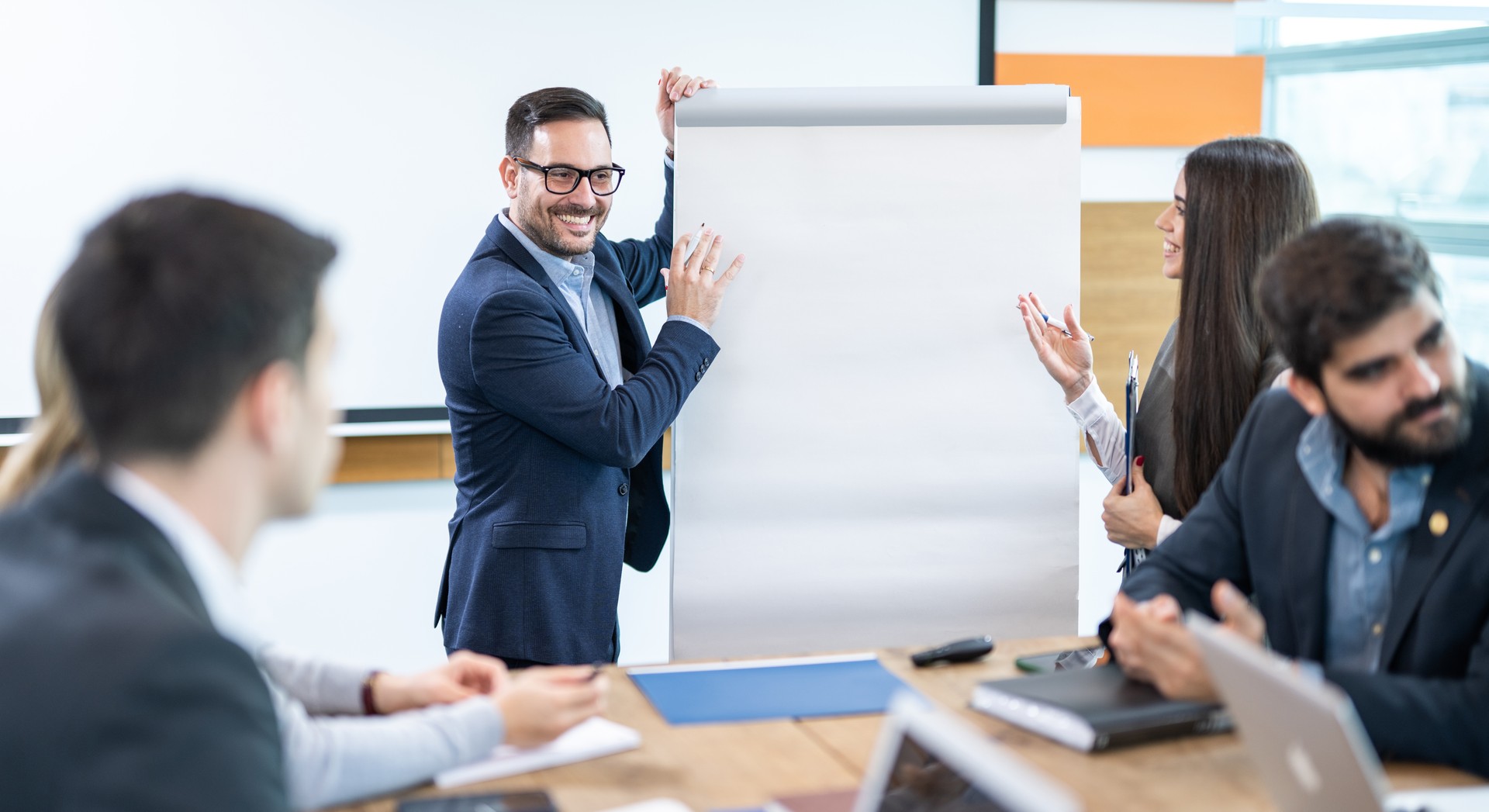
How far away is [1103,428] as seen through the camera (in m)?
2.58

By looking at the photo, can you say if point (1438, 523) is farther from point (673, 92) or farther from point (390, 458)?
point (390, 458)

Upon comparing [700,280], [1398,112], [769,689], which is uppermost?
[1398,112]

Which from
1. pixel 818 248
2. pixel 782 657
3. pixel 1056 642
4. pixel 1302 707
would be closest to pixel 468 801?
pixel 782 657

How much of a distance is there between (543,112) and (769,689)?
52.9 inches

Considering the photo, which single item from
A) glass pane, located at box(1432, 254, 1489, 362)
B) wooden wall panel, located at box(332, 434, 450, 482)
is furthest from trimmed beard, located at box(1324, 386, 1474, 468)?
glass pane, located at box(1432, 254, 1489, 362)

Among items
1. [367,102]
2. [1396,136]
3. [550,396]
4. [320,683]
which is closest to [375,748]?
[320,683]

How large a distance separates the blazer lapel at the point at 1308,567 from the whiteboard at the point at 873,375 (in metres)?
1.00

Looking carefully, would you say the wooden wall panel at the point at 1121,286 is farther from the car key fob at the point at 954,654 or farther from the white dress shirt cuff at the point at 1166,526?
the car key fob at the point at 954,654

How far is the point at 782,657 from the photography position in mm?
2018

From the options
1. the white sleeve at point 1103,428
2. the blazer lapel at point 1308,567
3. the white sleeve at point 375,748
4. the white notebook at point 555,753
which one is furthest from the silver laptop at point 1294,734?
the white sleeve at point 1103,428

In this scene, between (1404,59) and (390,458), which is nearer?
(390,458)

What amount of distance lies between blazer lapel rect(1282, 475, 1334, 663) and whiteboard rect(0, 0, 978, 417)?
7.15ft

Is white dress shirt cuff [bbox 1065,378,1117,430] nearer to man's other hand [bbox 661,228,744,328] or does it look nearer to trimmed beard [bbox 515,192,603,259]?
man's other hand [bbox 661,228,744,328]

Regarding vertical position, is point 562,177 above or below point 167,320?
above
